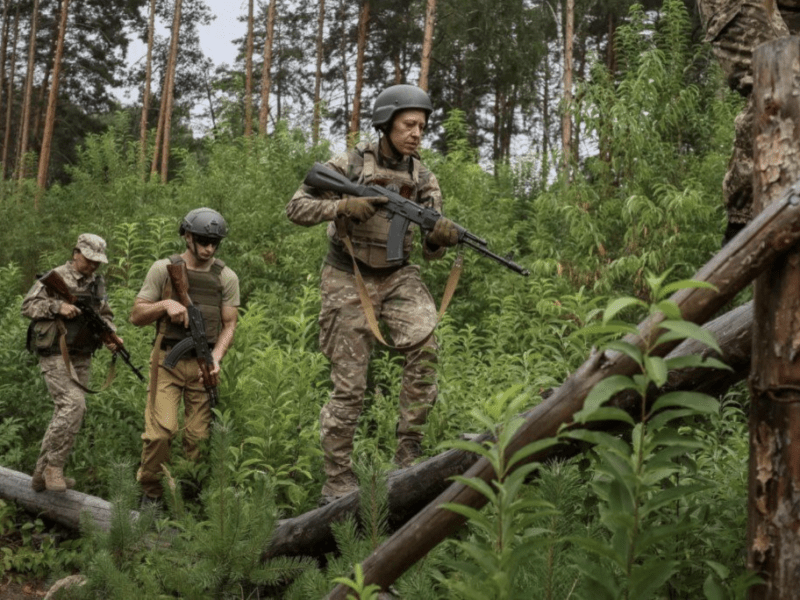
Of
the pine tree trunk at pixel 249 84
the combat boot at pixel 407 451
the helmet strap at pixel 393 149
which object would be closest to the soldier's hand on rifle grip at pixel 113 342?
the combat boot at pixel 407 451

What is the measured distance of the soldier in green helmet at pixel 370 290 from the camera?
5.40m

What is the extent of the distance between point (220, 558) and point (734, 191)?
9.43ft

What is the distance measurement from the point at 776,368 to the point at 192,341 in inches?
191

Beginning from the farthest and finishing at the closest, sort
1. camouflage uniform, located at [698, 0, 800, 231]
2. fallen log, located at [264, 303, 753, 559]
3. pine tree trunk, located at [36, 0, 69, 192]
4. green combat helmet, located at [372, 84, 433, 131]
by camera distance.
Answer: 1. pine tree trunk, located at [36, 0, 69, 192]
2. green combat helmet, located at [372, 84, 433, 131]
3. camouflage uniform, located at [698, 0, 800, 231]
4. fallen log, located at [264, 303, 753, 559]

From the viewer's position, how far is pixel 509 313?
9.21 m

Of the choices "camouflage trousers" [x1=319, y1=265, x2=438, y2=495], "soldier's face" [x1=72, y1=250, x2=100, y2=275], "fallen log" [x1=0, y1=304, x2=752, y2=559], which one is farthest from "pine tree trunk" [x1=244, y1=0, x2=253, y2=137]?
"camouflage trousers" [x1=319, y1=265, x2=438, y2=495]

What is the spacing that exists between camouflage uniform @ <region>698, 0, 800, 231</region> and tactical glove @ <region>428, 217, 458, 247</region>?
181 centimetres

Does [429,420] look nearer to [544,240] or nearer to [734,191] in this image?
[734,191]

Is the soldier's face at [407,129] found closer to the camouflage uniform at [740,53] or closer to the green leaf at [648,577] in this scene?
the camouflage uniform at [740,53]

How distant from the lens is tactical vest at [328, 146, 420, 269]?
5.57m

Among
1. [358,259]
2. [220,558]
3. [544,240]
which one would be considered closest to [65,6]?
[544,240]

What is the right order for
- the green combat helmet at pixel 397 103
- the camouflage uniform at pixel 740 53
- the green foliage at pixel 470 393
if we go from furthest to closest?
1. the green combat helmet at pixel 397 103
2. the camouflage uniform at pixel 740 53
3. the green foliage at pixel 470 393

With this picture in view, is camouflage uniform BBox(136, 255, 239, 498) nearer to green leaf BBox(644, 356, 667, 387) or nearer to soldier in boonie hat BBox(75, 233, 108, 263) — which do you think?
soldier in boonie hat BBox(75, 233, 108, 263)

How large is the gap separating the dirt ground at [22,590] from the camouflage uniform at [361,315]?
2175 millimetres
